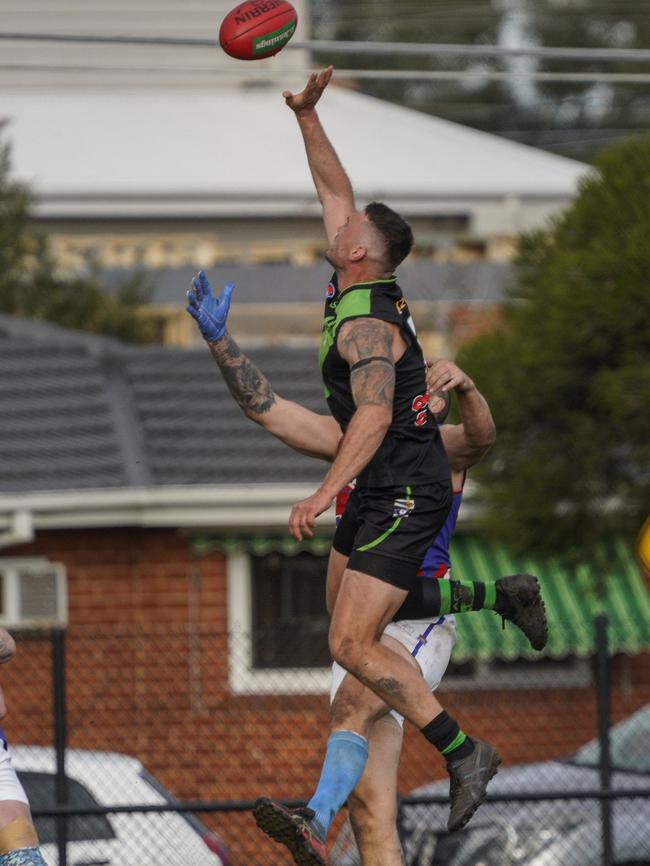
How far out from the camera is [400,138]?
983 inches

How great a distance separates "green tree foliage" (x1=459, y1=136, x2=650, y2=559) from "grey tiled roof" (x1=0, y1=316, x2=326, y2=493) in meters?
2.58

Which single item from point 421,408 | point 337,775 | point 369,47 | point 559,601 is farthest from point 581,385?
point 337,775

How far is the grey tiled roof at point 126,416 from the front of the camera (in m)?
15.4

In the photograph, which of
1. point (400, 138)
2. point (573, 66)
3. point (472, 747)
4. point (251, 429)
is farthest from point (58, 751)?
point (573, 66)

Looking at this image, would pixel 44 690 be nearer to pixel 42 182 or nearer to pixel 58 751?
pixel 58 751

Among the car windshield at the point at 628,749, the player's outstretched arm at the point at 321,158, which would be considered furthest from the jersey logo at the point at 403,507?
the car windshield at the point at 628,749

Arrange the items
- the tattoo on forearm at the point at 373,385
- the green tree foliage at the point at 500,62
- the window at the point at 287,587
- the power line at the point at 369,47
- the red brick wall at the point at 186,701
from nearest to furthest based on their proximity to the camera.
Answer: the tattoo on forearm at the point at 373,385, the power line at the point at 369,47, the red brick wall at the point at 186,701, the window at the point at 287,587, the green tree foliage at the point at 500,62

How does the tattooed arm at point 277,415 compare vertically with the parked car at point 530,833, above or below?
above

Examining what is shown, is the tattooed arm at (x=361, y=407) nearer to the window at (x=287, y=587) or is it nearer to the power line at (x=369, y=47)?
the power line at (x=369, y=47)

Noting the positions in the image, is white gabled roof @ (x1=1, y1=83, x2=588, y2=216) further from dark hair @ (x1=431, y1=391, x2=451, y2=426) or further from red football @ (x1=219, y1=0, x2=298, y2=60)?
dark hair @ (x1=431, y1=391, x2=451, y2=426)

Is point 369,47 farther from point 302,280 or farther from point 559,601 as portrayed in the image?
point 302,280

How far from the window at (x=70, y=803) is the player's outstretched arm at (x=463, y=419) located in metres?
3.82

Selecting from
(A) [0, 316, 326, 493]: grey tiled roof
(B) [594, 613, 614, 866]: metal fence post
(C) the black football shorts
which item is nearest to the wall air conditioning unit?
(A) [0, 316, 326, 493]: grey tiled roof

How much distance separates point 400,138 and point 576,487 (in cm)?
1251
